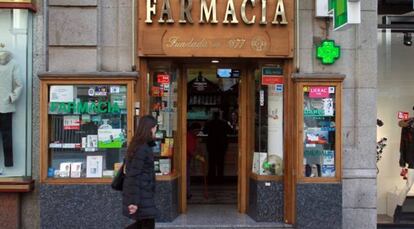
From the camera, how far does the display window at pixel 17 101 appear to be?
799cm

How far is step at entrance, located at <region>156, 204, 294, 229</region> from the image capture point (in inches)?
321

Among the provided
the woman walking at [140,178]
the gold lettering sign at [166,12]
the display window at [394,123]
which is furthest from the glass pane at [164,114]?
the display window at [394,123]

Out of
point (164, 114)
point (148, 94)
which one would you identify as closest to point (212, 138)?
point (164, 114)

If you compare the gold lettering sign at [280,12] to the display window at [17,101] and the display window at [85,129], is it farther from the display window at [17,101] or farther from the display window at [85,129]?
the display window at [17,101]

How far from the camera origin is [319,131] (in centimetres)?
812

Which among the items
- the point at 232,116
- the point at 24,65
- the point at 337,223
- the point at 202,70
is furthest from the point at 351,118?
the point at 24,65

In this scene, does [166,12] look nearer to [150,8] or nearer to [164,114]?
[150,8]

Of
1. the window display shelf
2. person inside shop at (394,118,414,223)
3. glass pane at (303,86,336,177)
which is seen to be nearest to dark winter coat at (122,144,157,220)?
the window display shelf

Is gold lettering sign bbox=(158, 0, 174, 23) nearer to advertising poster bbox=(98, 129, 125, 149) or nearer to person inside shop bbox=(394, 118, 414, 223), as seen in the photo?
advertising poster bbox=(98, 129, 125, 149)

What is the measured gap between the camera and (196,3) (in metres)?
8.05

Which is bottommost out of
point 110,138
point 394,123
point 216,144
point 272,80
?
point 216,144

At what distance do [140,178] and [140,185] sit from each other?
0.07m

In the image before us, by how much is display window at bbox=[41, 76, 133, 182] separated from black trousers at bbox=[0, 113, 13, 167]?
0.53 m

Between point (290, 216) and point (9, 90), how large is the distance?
4.32 m
